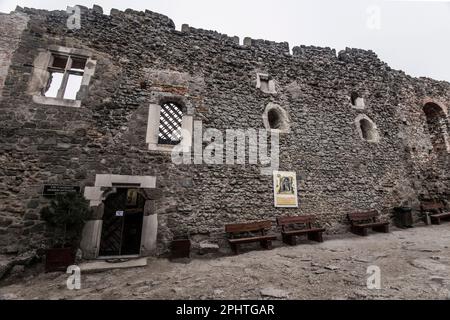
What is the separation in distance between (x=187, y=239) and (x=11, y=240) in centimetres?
347

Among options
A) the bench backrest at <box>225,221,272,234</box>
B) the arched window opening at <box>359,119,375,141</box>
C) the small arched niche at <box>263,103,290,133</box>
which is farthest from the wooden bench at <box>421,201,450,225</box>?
the bench backrest at <box>225,221,272,234</box>

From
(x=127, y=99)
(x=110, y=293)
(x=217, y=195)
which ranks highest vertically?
(x=127, y=99)

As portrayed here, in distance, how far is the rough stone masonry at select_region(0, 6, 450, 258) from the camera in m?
4.92

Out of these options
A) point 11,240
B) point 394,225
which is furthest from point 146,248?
point 394,225

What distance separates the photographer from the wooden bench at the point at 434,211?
287 inches

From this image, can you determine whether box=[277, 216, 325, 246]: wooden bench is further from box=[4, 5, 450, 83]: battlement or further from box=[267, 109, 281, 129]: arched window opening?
box=[4, 5, 450, 83]: battlement

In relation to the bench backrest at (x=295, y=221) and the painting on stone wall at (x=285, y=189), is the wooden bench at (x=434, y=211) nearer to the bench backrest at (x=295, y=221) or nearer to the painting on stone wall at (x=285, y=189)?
the bench backrest at (x=295, y=221)

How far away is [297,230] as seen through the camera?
5.87 meters

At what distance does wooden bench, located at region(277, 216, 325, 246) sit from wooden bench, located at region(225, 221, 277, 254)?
0.39 m

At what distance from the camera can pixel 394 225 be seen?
7.24 meters

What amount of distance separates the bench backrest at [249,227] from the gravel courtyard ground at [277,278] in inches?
24.6

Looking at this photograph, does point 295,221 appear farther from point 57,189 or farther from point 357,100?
point 57,189

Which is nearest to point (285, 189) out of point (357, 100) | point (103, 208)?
point (103, 208)
